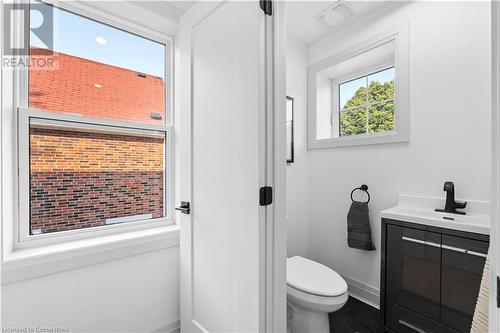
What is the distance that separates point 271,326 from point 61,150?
1.45 m

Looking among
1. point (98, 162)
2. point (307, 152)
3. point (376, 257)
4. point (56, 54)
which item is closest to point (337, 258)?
point (376, 257)

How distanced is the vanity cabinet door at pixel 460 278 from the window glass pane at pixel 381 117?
1018mm

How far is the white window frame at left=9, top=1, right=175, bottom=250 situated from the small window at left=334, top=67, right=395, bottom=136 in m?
1.65

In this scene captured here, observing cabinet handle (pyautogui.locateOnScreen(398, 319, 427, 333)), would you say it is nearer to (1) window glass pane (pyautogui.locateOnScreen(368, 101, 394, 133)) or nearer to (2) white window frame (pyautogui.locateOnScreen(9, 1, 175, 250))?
(1) window glass pane (pyautogui.locateOnScreen(368, 101, 394, 133))

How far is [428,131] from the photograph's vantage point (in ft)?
5.50

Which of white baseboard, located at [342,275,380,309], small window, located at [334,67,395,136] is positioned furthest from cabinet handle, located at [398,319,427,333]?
small window, located at [334,67,395,136]

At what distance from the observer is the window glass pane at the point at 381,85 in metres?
2.04

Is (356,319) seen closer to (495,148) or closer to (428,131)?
(428,131)

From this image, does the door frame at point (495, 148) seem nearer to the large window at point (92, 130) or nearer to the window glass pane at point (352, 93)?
the large window at point (92, 130)

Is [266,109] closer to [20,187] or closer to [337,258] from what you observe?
[20,187]

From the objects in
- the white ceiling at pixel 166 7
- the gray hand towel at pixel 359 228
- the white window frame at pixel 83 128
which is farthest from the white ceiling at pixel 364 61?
the white window frame at pixel 83 128

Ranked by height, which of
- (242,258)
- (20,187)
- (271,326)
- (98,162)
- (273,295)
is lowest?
(271,326)

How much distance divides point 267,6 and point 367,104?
1.53 meters

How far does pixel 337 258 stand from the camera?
87.0 inches
